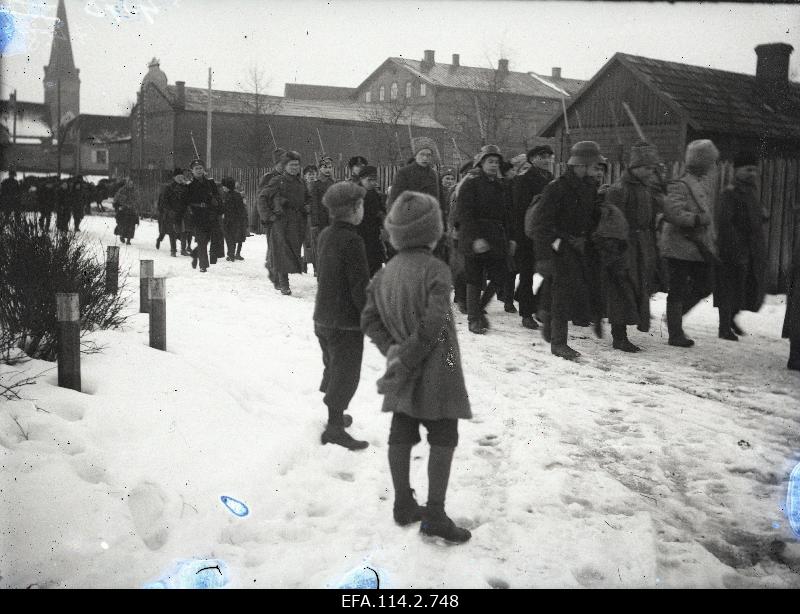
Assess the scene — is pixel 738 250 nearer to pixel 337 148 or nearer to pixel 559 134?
pixel 559 134

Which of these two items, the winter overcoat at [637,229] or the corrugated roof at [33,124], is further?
the corrugated roof at [33,124]

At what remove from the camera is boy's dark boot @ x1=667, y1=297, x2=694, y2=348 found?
815 centimetres

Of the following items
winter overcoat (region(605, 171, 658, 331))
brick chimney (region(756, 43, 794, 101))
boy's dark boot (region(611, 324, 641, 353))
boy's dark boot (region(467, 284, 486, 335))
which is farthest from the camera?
brick chimney (region(756, 43, 794, 101))

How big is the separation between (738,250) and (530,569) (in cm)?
558

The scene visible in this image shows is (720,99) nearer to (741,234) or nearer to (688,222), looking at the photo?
(741,234)

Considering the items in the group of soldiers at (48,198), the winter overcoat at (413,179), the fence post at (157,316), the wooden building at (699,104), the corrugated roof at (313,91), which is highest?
the corrugated roof at (313,91)

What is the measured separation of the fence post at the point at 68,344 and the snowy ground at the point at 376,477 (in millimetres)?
153

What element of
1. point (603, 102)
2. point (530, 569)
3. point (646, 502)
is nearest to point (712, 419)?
point (646, 502)

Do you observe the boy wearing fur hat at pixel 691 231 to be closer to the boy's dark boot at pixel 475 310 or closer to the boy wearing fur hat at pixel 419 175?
the boy's dark boot at pixel 475 310

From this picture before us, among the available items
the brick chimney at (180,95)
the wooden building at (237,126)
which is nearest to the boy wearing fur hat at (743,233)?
the wooden building at (237,126)

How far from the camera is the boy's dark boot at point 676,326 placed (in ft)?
26.7

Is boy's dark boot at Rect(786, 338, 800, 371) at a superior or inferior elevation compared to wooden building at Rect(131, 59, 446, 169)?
inferior

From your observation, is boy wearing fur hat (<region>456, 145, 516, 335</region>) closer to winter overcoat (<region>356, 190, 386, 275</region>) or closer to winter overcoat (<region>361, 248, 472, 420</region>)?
winter overcoat (<region>356, 190, 386, 275</region>)

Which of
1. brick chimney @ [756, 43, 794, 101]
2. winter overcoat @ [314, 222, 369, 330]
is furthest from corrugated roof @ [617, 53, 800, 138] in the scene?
winter overcoat @ [314, 222, 369, 330]
